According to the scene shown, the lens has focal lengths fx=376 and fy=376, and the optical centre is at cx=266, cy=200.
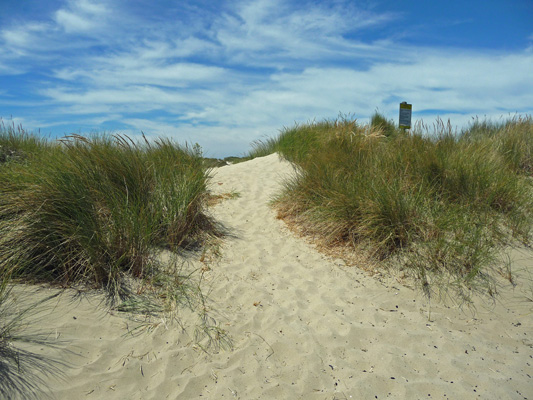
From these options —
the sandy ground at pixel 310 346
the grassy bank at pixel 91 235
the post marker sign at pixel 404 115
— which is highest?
the post marker sign at pixel 404 115

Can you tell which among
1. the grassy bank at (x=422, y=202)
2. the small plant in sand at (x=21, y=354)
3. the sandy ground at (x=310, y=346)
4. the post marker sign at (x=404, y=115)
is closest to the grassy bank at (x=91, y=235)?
the small plant in sand at (x=21, y=354)

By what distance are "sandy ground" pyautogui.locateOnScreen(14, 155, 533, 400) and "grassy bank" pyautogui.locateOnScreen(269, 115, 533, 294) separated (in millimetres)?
468

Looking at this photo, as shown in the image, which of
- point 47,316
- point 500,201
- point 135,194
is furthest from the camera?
point 500,201

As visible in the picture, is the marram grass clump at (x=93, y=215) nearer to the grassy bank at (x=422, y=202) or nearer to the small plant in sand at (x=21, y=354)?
the small plant in sand at (x=21, y=354)

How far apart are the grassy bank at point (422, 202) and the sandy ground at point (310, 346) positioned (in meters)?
0.47

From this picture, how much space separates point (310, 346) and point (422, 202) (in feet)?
9.59

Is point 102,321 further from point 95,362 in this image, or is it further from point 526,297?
point 526,297

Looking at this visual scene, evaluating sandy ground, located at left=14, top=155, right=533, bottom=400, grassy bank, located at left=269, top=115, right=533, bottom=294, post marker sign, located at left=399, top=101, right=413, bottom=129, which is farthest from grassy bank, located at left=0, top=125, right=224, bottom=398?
post marker sign, located at left=399, top=101, right=413, bottom=129

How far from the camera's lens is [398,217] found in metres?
4.89

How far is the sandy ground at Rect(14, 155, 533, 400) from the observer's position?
2939 mm

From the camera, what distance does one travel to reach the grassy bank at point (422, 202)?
4598mm

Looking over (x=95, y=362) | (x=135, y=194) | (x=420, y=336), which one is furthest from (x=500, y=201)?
(x=95, y=362)

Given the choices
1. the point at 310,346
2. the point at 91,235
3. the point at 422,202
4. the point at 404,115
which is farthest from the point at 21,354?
the point at 404,115

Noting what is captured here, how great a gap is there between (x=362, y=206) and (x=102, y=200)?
3.37 m
